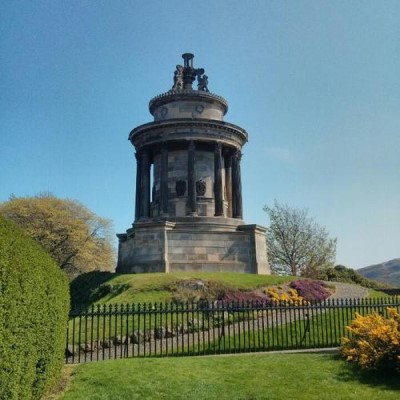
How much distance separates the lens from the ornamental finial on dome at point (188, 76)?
38125 mm

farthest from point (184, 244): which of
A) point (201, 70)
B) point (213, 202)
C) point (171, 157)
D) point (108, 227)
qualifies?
point (108, 227)

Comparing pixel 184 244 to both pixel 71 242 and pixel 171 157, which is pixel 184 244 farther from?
pixel 71 242

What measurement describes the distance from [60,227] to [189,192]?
22.5m

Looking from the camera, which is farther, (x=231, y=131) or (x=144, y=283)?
(x=231, y=131)

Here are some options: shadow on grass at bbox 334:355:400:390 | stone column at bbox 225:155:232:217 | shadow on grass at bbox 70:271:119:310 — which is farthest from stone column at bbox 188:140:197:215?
shadow on grass at bbox 334:355:400:390

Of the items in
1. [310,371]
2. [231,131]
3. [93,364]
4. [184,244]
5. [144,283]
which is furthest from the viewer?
[231,131]

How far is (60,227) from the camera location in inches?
1980

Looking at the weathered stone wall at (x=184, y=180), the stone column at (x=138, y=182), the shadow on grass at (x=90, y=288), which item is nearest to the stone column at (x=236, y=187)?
the weathered stone wall at (x=184, y=180)

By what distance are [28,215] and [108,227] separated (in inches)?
465

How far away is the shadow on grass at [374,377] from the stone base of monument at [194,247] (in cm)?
1808

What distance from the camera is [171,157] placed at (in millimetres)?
35812

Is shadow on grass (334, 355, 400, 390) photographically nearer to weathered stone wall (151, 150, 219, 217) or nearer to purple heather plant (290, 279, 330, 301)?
purple heather plant (290, 279, 330, 301)

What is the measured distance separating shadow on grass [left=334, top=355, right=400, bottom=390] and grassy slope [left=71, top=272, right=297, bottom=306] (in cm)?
1127

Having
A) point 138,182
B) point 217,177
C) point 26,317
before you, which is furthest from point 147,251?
point 26,317
